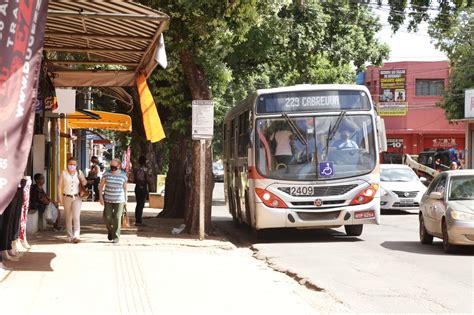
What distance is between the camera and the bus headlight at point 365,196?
16.9 metres

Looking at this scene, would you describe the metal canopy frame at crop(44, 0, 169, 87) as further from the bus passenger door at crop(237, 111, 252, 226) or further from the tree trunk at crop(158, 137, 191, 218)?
the tree trunk at crop(158, 137, 191, 218)

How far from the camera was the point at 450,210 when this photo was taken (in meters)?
14.1

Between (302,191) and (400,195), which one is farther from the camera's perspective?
(400,195)

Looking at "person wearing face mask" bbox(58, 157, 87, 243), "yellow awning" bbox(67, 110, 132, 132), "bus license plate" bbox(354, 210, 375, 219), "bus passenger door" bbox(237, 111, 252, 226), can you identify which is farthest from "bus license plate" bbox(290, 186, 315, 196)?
"yellow awning" bbox(67, 110, 132, 132)

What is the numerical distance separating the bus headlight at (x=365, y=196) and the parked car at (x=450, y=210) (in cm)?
122

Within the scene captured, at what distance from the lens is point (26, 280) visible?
10383 mm

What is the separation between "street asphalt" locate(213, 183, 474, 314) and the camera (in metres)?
9.71

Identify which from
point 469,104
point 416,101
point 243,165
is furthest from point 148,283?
point 416,101

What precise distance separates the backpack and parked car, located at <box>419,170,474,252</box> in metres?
8.32

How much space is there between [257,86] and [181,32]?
2374cm

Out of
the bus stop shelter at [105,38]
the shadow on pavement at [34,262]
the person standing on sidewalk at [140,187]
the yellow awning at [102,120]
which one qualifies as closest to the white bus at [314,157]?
the bus stop shelter at [105,38]

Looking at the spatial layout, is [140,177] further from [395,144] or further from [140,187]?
[395,144]

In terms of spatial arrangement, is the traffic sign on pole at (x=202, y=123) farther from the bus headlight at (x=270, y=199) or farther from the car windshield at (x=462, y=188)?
the car windshield at (x=462, y=188)

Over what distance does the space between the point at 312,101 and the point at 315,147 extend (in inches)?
40.0
